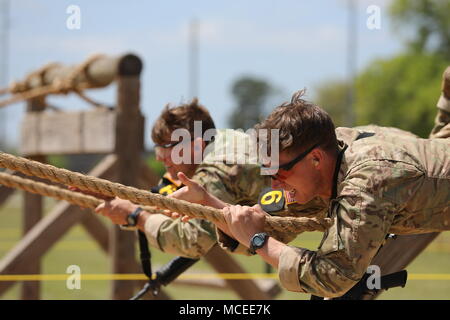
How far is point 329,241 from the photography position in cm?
252

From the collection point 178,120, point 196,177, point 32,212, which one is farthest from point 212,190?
point 32,212

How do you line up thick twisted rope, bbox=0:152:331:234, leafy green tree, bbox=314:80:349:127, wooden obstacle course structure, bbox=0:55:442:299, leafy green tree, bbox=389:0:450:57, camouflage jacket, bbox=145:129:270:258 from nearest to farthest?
thick twisted rope, bbox=0:152:331:234 < camouflage jacket, bbox=145:129:270:258 < wooden obstacle course structure, bbox=0:55:442:299 < leafy green tree, bbox=389:0:450:57 < leafy green tree, bbox=314:80:349:127

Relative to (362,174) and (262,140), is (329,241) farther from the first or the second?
(262,140)

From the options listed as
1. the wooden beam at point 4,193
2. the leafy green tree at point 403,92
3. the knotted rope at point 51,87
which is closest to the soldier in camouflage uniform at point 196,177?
the knotted rope at point 51,87

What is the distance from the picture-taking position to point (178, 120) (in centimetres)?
383

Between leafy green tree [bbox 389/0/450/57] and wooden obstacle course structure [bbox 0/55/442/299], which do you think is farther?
leafy green tree [bbox 389/0/450/57]

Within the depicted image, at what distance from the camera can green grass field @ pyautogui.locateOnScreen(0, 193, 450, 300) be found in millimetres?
8148

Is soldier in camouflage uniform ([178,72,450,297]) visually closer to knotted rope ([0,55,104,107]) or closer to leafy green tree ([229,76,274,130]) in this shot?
knotted rope ([0,55,104,107])

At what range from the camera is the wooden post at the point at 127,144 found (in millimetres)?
5438

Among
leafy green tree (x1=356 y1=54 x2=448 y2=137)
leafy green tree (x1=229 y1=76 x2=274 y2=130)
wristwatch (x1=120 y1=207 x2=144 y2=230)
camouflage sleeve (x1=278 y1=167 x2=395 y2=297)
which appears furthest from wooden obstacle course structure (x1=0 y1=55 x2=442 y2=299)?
leafy green tree (x1=229 y1=76 x2=274 y2=130)

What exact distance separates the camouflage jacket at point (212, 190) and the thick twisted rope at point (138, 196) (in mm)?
662

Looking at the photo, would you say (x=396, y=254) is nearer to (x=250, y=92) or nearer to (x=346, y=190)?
(x=346, y=190)

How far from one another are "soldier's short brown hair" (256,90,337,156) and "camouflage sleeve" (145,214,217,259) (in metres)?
1.09
